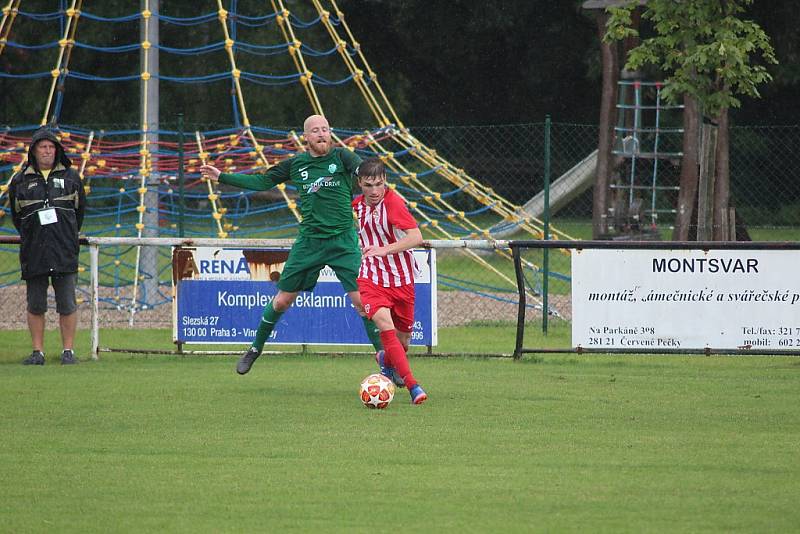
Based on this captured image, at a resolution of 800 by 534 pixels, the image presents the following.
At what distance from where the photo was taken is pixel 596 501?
6.25 m

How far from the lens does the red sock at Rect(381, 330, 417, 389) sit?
9.18 metres

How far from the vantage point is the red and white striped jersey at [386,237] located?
942cm

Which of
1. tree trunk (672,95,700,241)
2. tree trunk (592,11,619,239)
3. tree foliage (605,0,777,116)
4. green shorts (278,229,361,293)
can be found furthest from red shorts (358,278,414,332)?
tree trunk (592,11,619,239)

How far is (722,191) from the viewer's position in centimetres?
1942

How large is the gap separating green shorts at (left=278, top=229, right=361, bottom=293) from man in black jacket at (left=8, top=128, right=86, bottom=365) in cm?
243

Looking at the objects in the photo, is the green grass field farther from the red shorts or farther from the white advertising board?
the red shorts

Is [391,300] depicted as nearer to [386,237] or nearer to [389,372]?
[386,237]

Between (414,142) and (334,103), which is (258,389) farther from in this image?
(334,103)

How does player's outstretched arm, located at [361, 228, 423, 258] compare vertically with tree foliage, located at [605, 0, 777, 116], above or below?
below

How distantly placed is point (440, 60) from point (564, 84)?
150 inches

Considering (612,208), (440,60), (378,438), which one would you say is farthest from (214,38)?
(378,438)

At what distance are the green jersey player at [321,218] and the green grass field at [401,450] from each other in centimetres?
83

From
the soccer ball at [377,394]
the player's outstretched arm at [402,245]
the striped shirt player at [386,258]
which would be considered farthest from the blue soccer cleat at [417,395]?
the player's outstretched arm at [402,245]

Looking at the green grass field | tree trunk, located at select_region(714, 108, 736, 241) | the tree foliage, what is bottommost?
the green grass field
